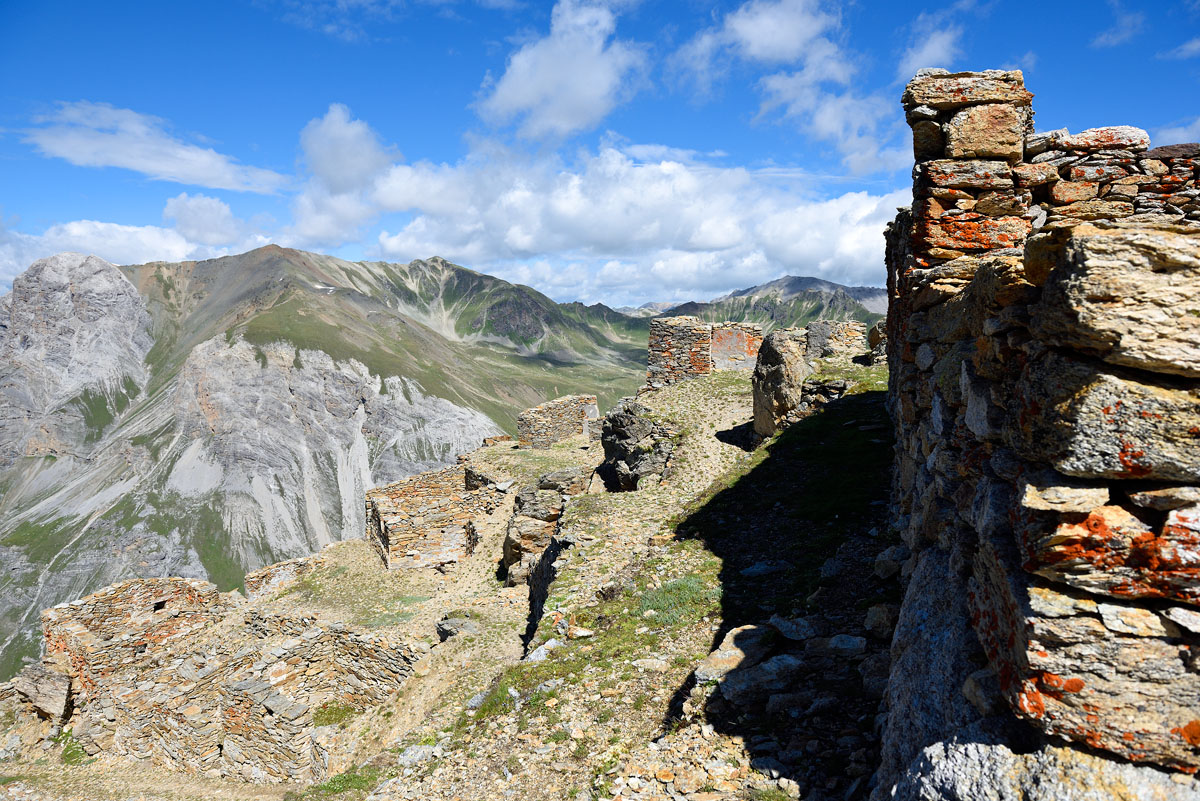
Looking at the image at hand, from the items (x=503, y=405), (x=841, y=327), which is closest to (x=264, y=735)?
(x=841, y=327)

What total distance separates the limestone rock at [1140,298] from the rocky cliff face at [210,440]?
418ft

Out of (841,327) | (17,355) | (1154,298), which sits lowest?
(1154,298)

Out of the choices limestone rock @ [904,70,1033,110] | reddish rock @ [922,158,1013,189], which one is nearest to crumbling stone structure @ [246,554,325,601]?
reddish rock @ [922,158,1013,189]

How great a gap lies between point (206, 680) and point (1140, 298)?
21573 mm

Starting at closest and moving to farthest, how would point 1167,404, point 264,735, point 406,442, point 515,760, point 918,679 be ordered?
point 1167,404
point 918,679
point 515,760
point 264,735
point 406,442

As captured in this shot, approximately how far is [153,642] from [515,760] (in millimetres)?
20086

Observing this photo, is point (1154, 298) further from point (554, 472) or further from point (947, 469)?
point (554, 472)

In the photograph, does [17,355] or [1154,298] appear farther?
[17,355]

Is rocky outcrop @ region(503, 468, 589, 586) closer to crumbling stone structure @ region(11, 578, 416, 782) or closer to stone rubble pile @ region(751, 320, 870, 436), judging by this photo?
crumbling stone structure @ region(11, 578, 416, 782)

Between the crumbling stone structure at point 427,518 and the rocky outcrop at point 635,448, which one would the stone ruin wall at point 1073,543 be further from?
the crumbling stone structure at point 427,518

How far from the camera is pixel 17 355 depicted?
189250mm

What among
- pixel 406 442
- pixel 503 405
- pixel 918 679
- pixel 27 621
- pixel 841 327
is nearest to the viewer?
pixel 918 679

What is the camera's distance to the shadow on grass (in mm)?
7250

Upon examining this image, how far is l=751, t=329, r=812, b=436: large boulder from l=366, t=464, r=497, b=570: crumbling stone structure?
10759 millimetres
